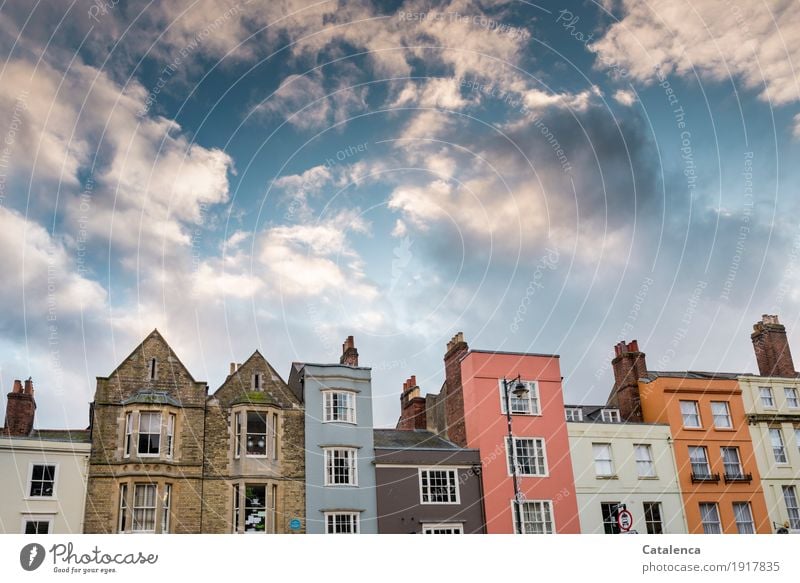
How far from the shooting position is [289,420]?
35625 mm

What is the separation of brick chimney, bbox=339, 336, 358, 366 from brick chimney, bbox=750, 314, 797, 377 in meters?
24.2

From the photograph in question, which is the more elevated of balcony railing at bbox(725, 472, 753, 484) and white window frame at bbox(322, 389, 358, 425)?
white window frame at bbox(322, 389, 358, 425)

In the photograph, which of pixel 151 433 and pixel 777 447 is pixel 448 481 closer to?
pixel 151 433

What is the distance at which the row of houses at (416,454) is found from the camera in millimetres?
31641

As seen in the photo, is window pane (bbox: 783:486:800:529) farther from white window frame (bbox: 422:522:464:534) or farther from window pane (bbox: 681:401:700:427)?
white window frame (bbox: 422:522:464:534)

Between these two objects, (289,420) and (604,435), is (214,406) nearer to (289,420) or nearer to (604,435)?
(289,420)

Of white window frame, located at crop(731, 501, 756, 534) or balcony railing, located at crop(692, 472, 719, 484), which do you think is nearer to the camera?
white window frame, located at crop(731, 501, 756, 534)

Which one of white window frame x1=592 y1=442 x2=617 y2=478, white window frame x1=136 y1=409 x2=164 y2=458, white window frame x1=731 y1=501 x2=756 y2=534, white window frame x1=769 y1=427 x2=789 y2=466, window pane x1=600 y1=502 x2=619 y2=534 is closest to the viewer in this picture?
white window frame x1=136 y1=409 x2=164 y2=458

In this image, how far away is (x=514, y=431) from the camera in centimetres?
3809

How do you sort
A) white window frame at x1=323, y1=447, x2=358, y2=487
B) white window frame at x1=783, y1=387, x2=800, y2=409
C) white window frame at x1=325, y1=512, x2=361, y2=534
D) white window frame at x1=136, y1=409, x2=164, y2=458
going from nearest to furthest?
1. white window frame at x1=136, y1=409, x2=164, y2=458
2. white window frame at x1=325, y1=512, x2=361, y2=534
3. white window frame at x1=323, y1=447, x2=358, y2=487
4. white window frame at x1=783, y1=387, x2=800, y2=409

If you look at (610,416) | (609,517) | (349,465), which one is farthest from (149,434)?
(610,416)
